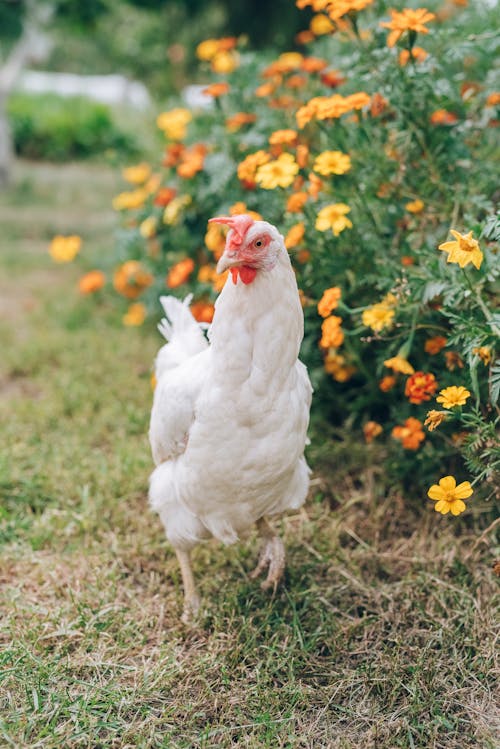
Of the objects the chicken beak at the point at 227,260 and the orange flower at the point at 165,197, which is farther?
the orange flower at the point at 165,197

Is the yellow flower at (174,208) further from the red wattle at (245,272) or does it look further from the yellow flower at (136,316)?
the red wattle at (245,272)

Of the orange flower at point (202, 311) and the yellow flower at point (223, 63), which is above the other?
the yellow flower at point (223, 63)

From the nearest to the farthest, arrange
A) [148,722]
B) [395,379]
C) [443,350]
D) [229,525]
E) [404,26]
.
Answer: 1. [148,722]
2. [229,525]
3. [404,26]
4. [443,350]
5. [395,379]

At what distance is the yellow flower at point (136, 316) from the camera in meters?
4.36

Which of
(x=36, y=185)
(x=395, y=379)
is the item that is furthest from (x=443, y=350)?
(x=36, y=185)

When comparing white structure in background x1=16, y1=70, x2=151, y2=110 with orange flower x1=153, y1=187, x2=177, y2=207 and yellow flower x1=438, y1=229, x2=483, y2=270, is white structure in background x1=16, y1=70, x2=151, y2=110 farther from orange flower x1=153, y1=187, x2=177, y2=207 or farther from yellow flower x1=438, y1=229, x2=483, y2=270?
yellow flower x1=438, y1=229, x2=483, y2=270

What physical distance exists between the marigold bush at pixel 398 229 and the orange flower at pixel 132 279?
40.8 inches

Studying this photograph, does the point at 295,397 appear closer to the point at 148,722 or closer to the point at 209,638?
the point at 209,638

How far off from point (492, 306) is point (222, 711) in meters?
1.49

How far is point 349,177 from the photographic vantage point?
2.82 metres

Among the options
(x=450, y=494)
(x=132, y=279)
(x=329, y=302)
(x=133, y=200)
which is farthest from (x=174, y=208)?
(x=450, y=494)

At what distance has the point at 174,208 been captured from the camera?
3766 mm

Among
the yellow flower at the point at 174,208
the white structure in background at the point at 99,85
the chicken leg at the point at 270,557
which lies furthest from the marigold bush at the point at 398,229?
the white structure in background at the point at 99,85

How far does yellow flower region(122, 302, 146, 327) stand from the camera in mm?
4363
